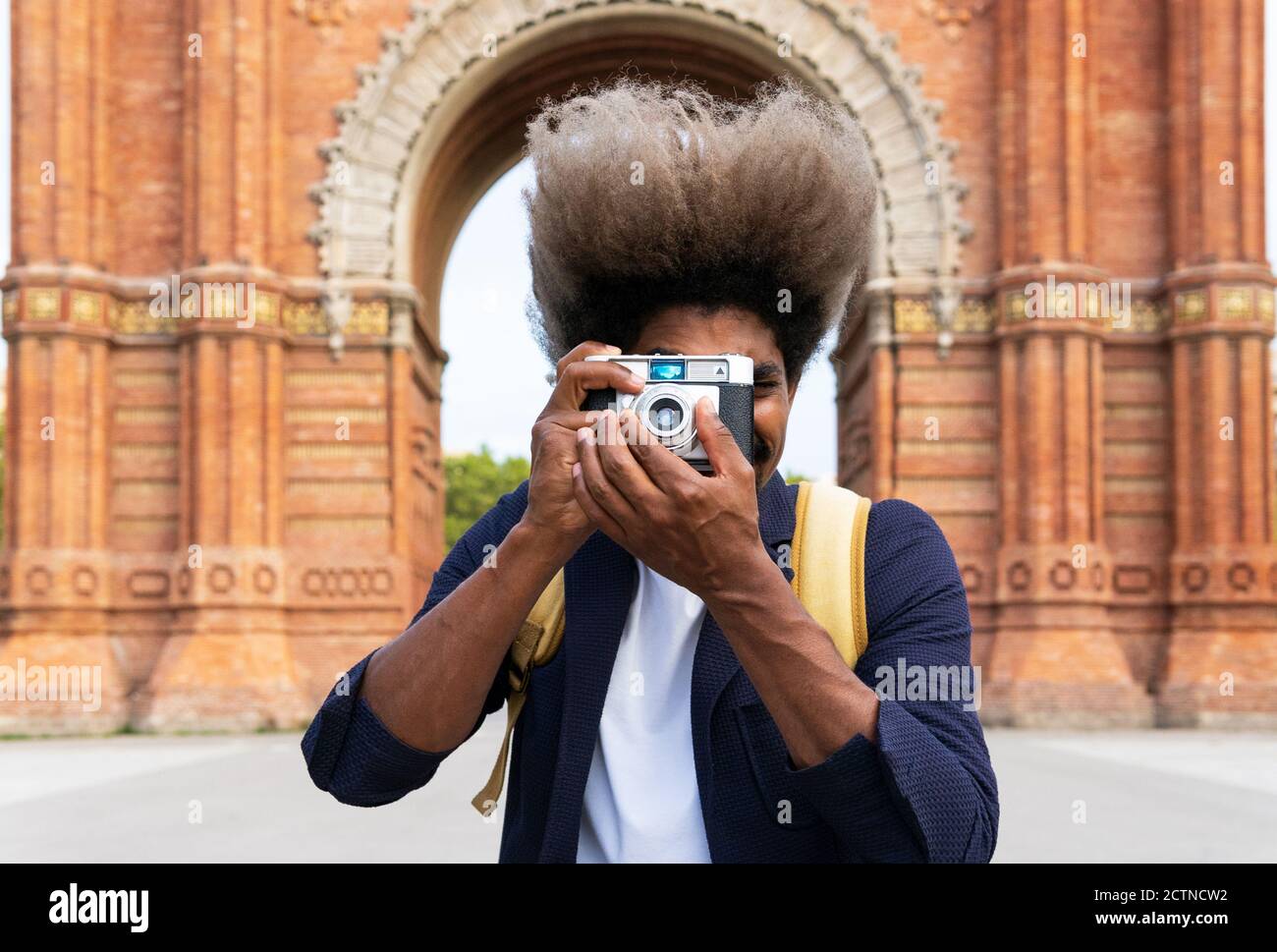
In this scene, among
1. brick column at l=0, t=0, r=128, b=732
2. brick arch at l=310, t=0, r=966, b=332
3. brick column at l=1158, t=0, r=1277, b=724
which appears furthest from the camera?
brick arch at l=310, t=0, r=966, b=332

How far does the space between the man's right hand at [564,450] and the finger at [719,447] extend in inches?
5.4

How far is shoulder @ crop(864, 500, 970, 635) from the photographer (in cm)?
188

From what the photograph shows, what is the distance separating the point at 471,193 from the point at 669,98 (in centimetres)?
2295

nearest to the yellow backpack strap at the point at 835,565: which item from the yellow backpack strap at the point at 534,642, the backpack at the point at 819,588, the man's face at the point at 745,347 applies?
the backpack at the point at 819,588

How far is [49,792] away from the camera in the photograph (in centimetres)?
1004

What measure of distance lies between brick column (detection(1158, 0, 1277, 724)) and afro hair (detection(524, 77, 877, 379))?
58.6 ft

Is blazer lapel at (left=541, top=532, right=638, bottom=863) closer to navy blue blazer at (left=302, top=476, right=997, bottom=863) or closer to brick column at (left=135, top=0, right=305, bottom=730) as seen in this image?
navy blue blazer at (left=302, top=476, right=997, bottom=863)

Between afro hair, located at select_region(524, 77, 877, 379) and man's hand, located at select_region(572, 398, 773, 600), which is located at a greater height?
afro hair, located at select_region(524, 77, 877, 379)

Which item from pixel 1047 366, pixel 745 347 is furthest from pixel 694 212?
pixel 1047 366

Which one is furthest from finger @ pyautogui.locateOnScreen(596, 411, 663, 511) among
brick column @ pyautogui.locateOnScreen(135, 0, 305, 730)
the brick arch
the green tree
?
the green tree

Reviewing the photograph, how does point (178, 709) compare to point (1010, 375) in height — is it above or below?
below

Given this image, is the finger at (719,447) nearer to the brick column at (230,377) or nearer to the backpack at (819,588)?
the backpack at (819,588)

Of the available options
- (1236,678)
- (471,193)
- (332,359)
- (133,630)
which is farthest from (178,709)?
(1236,678)

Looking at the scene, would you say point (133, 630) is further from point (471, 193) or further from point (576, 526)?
point (576, 526)
